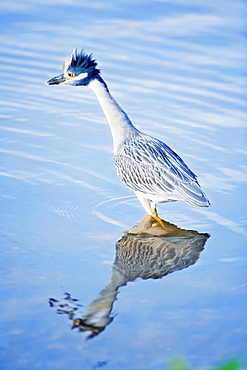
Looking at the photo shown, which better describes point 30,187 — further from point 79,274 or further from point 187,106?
point 187,106

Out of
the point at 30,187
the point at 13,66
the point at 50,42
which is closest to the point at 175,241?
the point at 30,187

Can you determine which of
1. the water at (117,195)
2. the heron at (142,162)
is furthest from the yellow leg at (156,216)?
the water at (117,195)

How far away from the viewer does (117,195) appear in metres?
7.28

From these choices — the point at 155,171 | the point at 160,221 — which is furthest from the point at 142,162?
the point at 160,221

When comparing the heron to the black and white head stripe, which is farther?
the black and white head stripe

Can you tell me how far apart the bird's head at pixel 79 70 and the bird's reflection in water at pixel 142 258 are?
1.70 metres

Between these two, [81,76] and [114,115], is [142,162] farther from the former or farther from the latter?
[81,76]

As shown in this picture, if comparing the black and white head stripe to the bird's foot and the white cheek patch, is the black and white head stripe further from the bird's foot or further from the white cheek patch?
the bird's foot

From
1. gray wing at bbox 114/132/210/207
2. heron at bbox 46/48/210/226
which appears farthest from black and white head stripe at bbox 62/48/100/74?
gray wing at bbox 114/132/210/207

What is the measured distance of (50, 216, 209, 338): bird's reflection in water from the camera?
195 inches

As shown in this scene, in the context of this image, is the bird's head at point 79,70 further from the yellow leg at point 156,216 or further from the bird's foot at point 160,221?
the bird's foot at point 160,221

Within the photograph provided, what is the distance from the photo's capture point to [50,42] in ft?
38.5

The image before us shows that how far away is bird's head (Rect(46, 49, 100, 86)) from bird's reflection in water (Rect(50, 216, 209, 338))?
1696 mm

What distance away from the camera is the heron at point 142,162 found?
6.63 m
